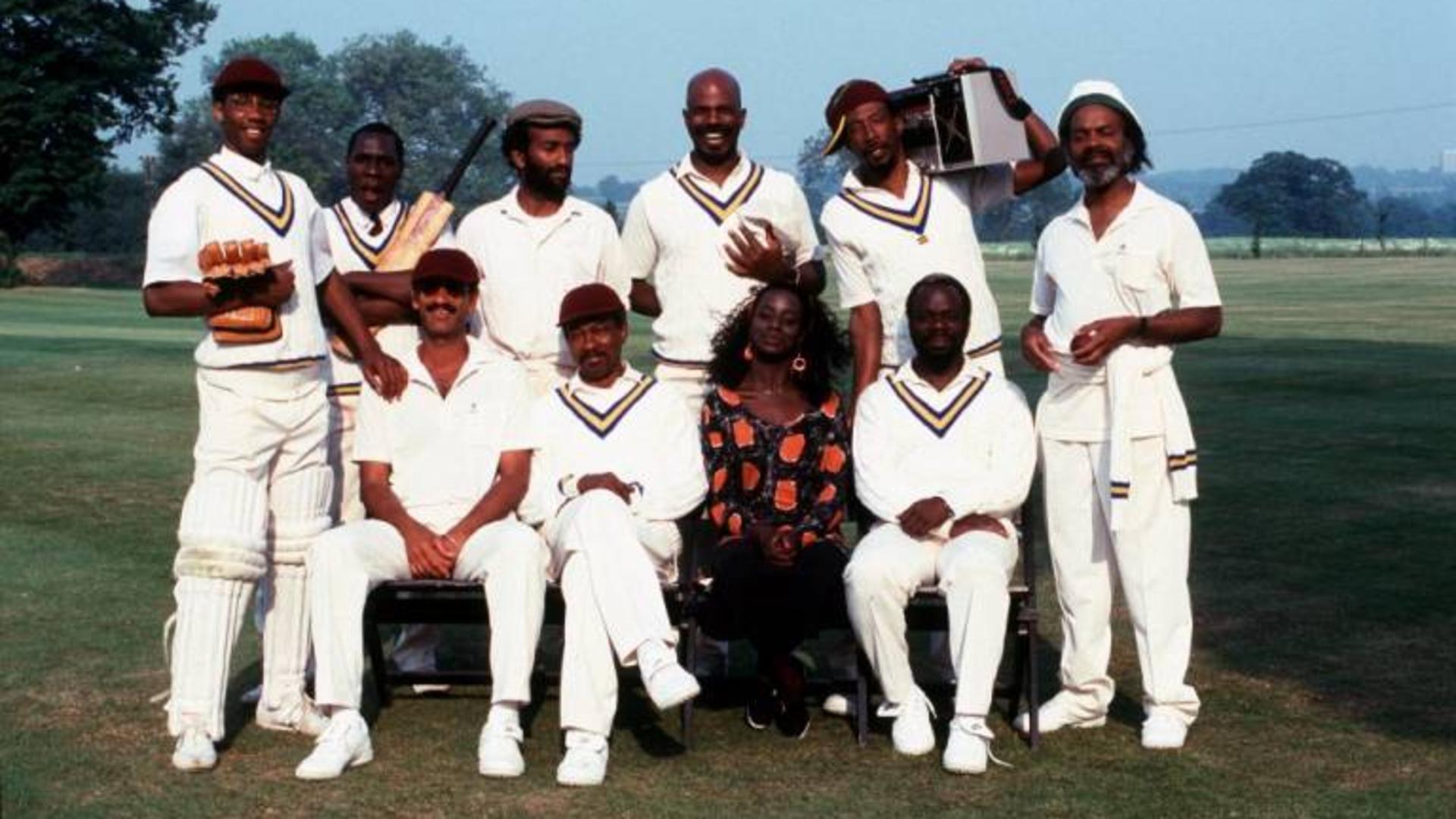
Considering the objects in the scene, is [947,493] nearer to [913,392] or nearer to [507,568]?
[913,392]

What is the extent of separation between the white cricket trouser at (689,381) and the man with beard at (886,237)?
1.86 ft

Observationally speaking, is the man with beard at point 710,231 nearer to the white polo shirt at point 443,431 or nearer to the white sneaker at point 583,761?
the white polo shirt at point 443,431

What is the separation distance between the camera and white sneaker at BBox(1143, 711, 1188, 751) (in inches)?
250

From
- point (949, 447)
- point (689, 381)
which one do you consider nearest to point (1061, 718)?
point (949, 447)

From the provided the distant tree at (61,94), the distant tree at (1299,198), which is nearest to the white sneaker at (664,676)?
the distant tree at (61,94)

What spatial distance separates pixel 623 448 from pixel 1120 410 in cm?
160

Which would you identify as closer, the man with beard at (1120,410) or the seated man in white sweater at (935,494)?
the seated man in white sweater at (935,494)

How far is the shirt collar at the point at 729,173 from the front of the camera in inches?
288

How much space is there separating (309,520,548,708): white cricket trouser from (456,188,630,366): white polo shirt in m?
0.96

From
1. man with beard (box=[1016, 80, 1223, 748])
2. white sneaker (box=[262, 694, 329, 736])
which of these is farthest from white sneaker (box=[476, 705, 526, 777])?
man with beard (box=[1016, 80, 1223, 748])

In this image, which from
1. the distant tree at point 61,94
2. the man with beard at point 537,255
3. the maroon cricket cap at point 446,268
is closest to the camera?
the maroon cricket cap at point 446,268

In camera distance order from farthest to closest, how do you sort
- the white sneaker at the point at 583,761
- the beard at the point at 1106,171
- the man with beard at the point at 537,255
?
the man with beard at the point at 537,255
the beard at the point at 1106,171
the white sneaker at the point at 583,761

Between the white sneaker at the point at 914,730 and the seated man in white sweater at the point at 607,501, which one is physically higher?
the seated man in white sweater at the point at 607,501

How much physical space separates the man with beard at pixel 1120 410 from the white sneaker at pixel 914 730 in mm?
411
